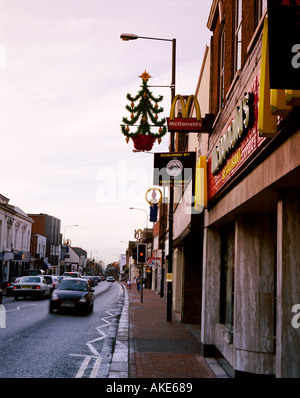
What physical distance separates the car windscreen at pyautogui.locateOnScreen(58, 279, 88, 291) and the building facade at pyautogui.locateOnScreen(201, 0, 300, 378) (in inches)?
415

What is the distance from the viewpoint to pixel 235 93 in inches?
311

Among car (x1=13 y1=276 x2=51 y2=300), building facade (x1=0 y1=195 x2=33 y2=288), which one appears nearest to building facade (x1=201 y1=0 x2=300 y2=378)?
car (x1=13 y1=276 x2=51 y2=300)

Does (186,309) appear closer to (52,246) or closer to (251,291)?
(251,291)

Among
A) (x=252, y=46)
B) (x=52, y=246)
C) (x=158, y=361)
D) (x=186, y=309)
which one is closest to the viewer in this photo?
(x=252, y=46)

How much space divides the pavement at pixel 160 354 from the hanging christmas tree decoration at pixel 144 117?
209 inches

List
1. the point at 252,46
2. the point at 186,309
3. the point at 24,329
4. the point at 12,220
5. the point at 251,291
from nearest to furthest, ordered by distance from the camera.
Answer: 1. the point at 252,46
2. the point at 251,291
3. the point at 24,329
4. the point at 186,309
5. the point at 12,220

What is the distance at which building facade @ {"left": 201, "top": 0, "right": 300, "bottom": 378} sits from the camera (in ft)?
17.0

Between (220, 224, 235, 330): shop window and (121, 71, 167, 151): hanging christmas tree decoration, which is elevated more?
(121, 71, 167, 151): hanging christmas tree decoration

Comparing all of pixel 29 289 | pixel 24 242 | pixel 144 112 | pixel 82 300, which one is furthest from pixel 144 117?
pixel 24 242

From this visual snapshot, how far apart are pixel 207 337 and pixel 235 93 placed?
5.68 meters

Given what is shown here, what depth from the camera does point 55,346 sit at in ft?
37.3

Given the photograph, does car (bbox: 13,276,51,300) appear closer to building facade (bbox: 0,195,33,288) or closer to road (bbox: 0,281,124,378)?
road (bbox: 0,281,124,378)

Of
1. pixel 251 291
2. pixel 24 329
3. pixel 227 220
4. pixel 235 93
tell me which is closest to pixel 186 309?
pixel 24 329

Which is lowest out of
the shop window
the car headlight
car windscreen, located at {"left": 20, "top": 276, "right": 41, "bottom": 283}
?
the car headlight
